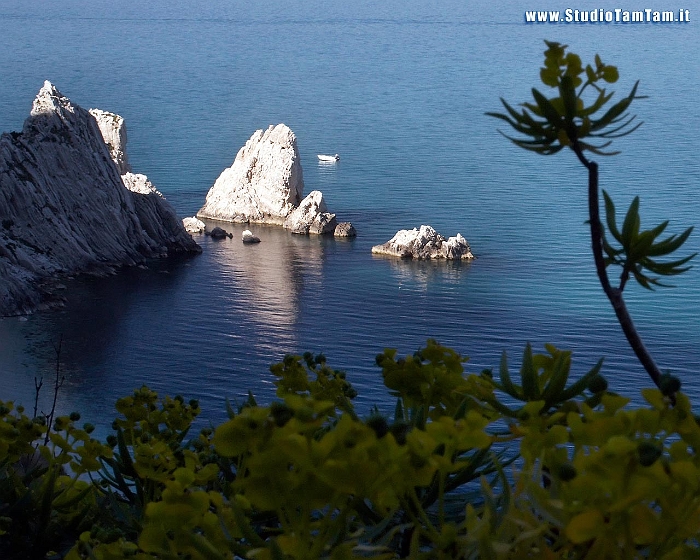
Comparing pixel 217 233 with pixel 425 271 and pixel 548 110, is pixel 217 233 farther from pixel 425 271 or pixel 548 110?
pixel 548 110

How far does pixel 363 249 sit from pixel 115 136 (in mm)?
28009

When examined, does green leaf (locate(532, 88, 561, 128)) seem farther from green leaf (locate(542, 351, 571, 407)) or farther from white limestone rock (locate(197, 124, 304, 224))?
white limestone rock (locate(197, 124, 304, 224))

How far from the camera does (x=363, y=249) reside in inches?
3187

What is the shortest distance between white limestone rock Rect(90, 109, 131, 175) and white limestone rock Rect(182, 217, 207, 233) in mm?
8590

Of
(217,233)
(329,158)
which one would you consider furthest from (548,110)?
(329,158)

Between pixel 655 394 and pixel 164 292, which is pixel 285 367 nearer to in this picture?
pixel 655 394

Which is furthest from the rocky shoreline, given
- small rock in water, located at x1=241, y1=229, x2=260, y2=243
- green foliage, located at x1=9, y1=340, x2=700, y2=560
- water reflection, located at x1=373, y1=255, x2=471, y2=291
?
green foliage, located at x1=9, y1=340, x2=700, y2=560

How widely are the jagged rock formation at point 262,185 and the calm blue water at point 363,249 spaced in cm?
340

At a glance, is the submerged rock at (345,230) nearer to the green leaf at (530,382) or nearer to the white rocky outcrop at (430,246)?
the white rocky outcrop at (430,246)

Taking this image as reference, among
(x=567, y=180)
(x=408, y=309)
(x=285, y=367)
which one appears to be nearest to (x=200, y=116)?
(x=567, y=180)

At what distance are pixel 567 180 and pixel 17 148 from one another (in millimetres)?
63731

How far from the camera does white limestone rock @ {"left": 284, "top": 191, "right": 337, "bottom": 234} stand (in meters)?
86.9

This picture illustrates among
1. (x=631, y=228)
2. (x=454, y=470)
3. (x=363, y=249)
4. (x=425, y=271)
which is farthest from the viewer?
(x=363, y=249)

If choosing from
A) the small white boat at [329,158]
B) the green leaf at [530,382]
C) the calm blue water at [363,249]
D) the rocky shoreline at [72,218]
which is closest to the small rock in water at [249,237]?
the rocky shoreline at [72,218]
